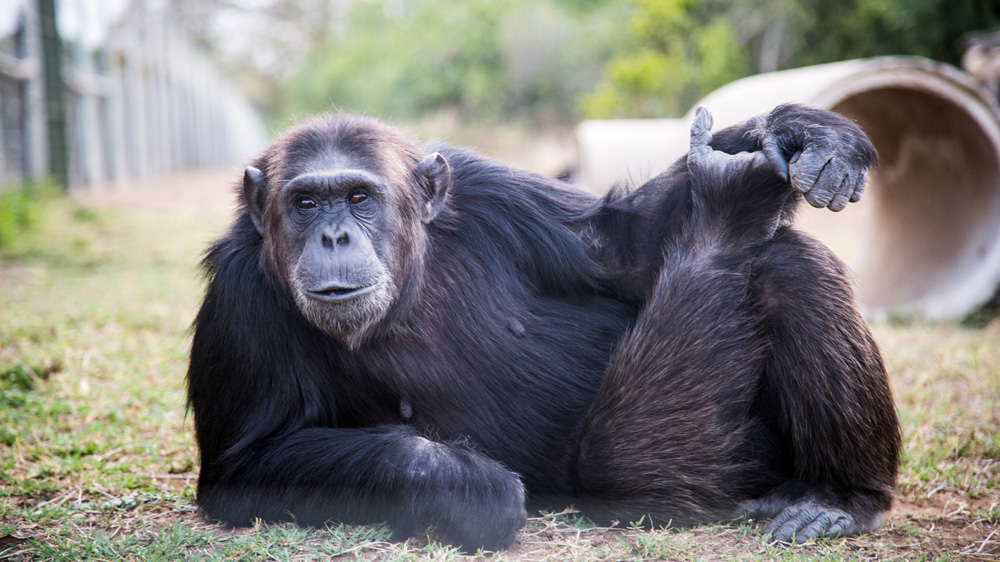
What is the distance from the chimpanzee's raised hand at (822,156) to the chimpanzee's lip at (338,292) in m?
2.14

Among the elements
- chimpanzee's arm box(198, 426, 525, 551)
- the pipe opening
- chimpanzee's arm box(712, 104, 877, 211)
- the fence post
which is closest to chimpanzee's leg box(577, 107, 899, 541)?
chimpanzee's arm box(712, 104, 877, 211)

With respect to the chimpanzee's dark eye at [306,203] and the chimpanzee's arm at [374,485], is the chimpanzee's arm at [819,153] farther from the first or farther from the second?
the chimpanzee's dark eye at [306,203]

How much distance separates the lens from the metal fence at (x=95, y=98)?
14.1 meters

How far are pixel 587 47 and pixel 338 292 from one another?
32.0 meters

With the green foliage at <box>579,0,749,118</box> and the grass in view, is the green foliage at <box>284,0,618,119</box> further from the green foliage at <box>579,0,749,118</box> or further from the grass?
the grass

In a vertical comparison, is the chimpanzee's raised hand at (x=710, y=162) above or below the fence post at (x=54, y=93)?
below

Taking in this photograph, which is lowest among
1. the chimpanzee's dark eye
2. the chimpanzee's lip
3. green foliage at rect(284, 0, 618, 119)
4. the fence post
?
the chimpanzee's lip

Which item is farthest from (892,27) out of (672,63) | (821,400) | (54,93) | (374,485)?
(374,485)

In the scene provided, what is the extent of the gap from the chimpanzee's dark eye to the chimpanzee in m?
0.01

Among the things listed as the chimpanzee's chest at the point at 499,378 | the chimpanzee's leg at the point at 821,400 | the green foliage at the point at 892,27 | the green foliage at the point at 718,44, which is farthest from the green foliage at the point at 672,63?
the chimpanzee's leg at the point at 821,400

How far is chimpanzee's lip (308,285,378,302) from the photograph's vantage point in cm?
397

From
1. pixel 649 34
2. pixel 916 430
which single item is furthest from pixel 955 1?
pixel 916 430

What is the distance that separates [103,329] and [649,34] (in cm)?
2044

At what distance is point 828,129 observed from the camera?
416 centimetres
